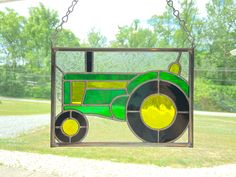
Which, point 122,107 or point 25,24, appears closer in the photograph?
point 122,107

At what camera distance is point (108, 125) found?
1.87m

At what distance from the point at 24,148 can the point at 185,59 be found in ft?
9.15

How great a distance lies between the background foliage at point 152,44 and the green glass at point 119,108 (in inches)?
74.1

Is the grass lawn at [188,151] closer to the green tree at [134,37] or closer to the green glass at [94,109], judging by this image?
the green tree at [134,37]

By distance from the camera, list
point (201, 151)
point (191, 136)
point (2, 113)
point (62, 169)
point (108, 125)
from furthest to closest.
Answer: point (2, 113)
point (201, 151)
point (62, 169)
point (108, 125)
point (191, 136)

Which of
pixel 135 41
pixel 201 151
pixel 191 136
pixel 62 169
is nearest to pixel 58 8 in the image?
pixel 135 41

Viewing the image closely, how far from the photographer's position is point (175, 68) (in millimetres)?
1243

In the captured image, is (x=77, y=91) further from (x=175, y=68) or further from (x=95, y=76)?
(x=175, y=68)

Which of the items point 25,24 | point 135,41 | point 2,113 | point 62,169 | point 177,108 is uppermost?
point 25,24

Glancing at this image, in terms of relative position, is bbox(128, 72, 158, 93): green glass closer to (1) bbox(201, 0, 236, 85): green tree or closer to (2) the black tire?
(2) the black tire

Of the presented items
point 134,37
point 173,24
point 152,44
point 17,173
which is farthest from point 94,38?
point 17,173

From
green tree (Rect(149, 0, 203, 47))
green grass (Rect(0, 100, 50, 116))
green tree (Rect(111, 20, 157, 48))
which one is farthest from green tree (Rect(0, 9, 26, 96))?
green tree (Rect(149, 0, 203, 47))

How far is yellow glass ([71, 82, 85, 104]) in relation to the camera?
4.06 ft

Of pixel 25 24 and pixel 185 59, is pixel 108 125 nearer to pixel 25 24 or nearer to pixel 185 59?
pixel 185 59
